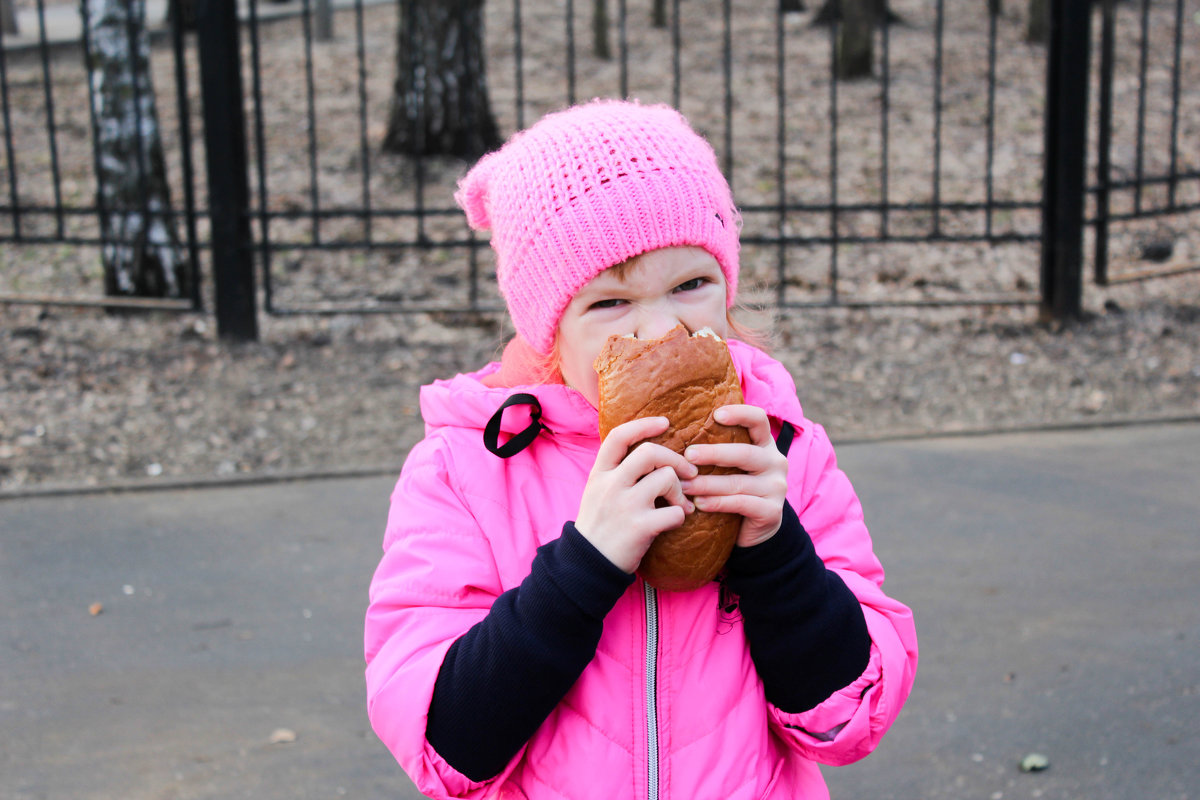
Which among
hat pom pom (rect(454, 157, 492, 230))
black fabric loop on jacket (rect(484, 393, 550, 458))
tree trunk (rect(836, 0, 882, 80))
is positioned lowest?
black fabric loop on jacket (rect(484, 393, 550, 458))

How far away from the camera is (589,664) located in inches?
57.6

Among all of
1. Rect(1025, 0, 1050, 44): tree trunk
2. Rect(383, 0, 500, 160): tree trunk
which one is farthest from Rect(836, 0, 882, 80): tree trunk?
Rect(383, 0, 500, 160): tree trunk

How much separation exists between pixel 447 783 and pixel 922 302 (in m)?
4.91

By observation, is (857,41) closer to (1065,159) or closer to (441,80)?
(441,80)

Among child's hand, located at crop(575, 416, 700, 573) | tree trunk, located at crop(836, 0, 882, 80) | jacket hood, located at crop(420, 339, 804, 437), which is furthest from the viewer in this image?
tree trunk, located at crop(836, 0, 882, 80)

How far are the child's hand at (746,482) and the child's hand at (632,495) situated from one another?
0.06 ft

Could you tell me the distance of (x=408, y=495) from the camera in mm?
1538

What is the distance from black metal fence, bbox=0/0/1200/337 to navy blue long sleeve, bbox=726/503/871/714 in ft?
6.37

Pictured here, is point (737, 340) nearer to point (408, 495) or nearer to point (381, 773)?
point (408, 495)

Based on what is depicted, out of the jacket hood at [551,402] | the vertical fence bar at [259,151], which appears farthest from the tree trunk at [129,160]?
the jacket hood at [551,402]

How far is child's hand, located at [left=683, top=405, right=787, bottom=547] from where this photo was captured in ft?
4.43

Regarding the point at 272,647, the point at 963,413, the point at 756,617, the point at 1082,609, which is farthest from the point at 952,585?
the point at 756,617

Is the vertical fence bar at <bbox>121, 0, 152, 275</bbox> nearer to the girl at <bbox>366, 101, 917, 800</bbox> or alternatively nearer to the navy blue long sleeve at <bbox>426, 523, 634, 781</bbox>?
the girl at <bbox>366, 101, 917, 800</bbox>

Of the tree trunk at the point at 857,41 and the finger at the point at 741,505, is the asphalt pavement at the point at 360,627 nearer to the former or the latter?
the finger at the point at 741,505
